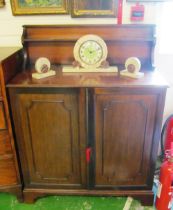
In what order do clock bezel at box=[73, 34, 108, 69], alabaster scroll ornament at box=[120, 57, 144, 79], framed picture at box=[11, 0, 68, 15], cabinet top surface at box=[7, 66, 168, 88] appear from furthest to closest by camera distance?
framed picture at box=[11, 0, 68, 15], clock bezel at box=[73, 34, 108, 69], alabaster scroll ornament at box=[120, 57, 144, 79], cabinet top surface at box=[7, 66, 168, 88]

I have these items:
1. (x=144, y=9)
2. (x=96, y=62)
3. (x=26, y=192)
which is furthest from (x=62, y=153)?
(x=144, y=9)

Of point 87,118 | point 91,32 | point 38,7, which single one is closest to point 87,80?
point 87,118

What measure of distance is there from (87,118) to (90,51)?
47 cm

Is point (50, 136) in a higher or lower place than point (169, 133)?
higher

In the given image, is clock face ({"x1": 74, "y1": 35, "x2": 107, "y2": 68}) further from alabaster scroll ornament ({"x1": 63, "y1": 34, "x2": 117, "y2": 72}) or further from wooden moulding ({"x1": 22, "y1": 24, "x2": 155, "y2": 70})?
wooden moulding ({"x1": 22, "y1": 24, "x2": 155, "y2": 70})

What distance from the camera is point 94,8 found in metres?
1.57

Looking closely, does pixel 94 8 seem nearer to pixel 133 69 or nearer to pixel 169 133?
pixel 133 69

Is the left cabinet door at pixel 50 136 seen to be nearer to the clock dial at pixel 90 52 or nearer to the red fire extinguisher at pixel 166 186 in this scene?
the clock dial at pixel 90 52

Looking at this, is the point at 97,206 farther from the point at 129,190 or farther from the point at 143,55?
the point at 143,55

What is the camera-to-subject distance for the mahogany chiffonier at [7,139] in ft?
4.25

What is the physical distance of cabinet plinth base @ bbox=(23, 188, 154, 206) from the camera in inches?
61.1

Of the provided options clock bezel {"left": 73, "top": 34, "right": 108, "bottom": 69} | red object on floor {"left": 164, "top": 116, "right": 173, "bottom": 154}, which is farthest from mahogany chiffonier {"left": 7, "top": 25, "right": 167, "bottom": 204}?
red object on floor {"left": 164, "top": 116, "right": 173, "bottom": 154}

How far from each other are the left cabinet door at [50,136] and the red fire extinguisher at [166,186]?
53cm

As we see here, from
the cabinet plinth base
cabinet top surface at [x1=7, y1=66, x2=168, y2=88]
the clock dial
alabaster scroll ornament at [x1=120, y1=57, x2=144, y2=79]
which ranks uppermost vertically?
the clock dial
